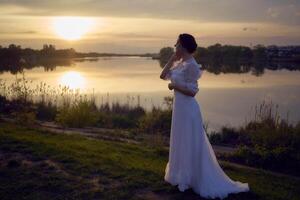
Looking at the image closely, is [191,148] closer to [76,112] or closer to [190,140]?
[190,140]

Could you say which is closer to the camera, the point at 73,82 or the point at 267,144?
the point at 267,144

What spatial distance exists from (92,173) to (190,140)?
1.76m

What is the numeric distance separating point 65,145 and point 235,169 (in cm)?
335

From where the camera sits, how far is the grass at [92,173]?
21.3 feet

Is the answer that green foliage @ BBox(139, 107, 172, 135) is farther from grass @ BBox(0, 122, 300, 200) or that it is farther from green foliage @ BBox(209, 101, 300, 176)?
grass @ BBox(0, 122, 300, 200)

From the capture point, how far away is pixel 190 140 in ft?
21.5

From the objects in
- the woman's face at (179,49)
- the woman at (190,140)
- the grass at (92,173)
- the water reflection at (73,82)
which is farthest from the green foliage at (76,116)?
the water reflection at (73,82)

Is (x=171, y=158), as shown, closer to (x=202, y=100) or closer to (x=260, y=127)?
(x=260, y=127)

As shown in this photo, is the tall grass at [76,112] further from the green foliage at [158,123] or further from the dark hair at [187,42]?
the dark hair at [187,42]

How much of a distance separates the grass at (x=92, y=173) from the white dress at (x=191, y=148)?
0.16 metres

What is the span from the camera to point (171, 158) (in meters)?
6.75

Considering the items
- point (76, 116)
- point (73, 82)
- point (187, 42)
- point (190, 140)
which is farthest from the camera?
point (73, 82)

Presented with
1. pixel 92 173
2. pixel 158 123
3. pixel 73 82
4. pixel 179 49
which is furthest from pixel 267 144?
pixel 73 82

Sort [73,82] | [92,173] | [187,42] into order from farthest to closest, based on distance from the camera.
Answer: [73,82]
[92,173]
[187,42]
